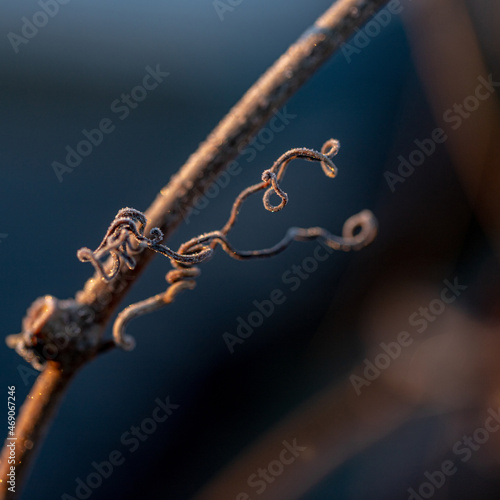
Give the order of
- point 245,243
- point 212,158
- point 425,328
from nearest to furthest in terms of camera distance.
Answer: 1. point 212,158
2. point 425,328
3. point 245,243

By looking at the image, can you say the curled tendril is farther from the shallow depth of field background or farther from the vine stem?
the shallow depth of field background

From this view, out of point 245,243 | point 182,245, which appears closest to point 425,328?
point 245,243

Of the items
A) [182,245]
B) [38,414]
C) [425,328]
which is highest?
[425,328]

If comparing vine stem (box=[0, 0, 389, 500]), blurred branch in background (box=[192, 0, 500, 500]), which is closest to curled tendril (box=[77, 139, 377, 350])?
vine stem (box=[0, 0, 389, 500])

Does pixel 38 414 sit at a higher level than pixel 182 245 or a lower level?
lower

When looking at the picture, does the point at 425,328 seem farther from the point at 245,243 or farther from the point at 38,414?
the point at 38,414

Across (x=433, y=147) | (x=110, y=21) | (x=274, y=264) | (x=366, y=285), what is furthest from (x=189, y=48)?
(x=366, y=285)
